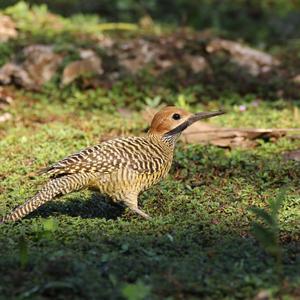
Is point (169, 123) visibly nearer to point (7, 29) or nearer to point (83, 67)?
point (83, 67)

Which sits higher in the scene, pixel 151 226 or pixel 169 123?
pixel 169 123

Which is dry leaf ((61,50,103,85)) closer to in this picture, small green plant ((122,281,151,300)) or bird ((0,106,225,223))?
bird ((0,106,225,223))

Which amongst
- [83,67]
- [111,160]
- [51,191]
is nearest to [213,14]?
[83,67]

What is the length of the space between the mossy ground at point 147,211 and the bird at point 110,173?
0.66 feet

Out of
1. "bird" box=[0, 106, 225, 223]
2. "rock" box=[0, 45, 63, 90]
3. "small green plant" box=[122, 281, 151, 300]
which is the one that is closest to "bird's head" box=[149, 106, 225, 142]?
"bird" box=[0, 106, 225, 223]

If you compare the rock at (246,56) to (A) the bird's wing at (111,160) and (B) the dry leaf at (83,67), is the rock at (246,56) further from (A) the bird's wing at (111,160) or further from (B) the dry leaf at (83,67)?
(A) the bird's wing at (111,160)

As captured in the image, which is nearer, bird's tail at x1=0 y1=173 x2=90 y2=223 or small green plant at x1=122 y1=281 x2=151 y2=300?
small green plant at x1=122 y1=281 x2=151 y2=300

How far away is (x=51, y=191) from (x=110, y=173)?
543 mm

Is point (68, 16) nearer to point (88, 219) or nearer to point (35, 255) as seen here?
point (88, 219)

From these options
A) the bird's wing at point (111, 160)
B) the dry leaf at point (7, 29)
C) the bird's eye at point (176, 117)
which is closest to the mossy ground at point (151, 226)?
the bird's wing at point (111, 160)

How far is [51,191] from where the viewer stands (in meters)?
6.56

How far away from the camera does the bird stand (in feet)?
21.6

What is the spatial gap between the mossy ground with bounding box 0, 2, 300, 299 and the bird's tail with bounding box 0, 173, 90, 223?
0.11 meters

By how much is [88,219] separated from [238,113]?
4151mm
